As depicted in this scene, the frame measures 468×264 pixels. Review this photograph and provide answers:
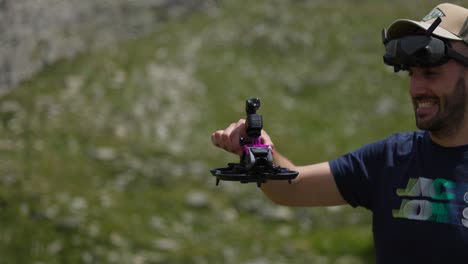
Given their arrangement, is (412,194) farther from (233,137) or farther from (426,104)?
(233,137)

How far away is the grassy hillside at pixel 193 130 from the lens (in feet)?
49.6

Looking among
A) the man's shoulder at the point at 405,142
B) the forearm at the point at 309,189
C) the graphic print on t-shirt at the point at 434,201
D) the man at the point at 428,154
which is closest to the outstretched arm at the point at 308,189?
the forearm at the point at 309,189

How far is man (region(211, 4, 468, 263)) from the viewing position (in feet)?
17.0

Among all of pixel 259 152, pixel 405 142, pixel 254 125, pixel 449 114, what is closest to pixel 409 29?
pixel 449 114

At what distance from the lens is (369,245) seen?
15.6 m

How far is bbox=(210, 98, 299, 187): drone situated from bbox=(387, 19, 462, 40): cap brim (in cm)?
123

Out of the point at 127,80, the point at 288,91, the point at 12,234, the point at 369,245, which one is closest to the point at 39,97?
the point at 127,80

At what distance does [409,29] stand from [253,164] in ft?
5.16

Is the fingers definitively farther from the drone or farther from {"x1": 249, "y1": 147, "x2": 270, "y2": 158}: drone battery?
{"x1": 249, "y1": 147, "x2": 270, "y2": 158}: drone battery

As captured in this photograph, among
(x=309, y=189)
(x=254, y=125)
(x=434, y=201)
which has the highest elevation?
(x=254, y=125)

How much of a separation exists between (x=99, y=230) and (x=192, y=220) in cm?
196

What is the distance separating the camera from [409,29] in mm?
5527

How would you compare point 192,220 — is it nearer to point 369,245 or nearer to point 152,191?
point 152,191

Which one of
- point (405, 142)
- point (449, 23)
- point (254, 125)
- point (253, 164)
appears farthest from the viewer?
point (405, 142)
